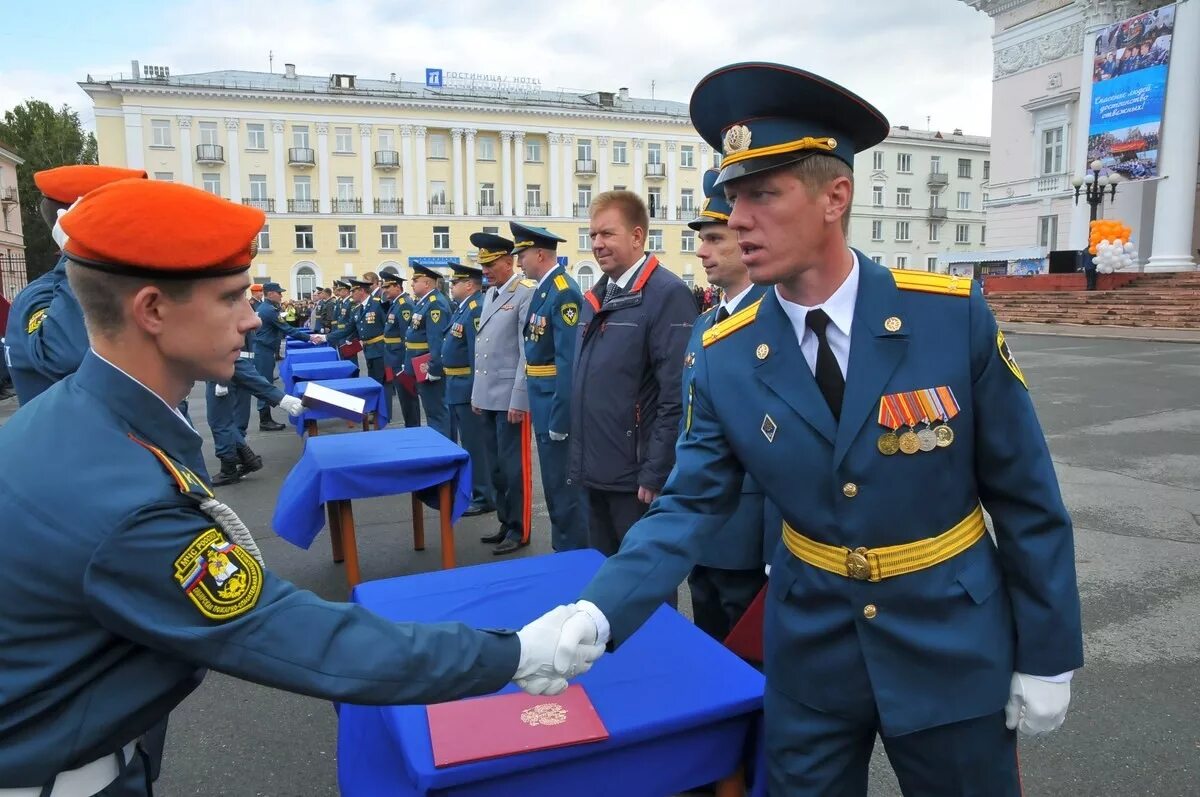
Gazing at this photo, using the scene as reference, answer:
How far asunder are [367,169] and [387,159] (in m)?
1.56

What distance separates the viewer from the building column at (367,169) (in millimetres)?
54031

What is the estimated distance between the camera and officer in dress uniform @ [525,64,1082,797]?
1.62 meters

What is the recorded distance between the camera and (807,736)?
1736mm

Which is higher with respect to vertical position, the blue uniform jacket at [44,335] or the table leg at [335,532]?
the blue uniform jacket at [44,335]

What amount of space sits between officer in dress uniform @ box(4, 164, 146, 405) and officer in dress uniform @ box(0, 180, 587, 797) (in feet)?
7.61

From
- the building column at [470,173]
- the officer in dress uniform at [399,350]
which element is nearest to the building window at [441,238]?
the building column at [470,173]

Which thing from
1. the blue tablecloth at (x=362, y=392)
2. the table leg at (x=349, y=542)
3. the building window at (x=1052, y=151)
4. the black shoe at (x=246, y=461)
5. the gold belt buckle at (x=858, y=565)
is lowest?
the black shoe at (x=246, y=461)

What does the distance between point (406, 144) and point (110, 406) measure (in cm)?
5775

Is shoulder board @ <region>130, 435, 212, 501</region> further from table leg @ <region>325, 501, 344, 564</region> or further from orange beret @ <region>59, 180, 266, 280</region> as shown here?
table leg @ <region>325, 501, 344, 564</region>

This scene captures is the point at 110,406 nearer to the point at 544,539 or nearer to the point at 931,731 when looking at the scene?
the point at 931,731

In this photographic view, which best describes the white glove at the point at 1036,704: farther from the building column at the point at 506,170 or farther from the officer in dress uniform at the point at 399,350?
the building column at the point at 506,170

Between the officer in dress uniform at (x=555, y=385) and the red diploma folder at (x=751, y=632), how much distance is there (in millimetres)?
2334

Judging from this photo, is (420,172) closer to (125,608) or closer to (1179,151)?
(1179,151)

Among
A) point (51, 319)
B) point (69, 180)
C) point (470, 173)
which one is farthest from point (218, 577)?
point (470, 173)
